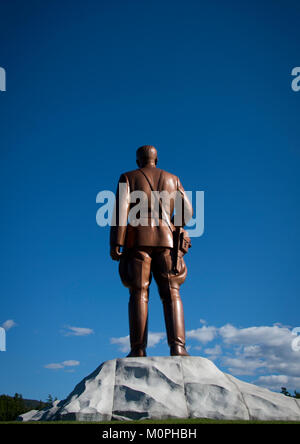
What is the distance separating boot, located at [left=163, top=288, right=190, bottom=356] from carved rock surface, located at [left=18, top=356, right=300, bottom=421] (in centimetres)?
40

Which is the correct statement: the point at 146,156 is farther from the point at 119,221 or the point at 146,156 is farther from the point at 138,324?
the point at 138,324

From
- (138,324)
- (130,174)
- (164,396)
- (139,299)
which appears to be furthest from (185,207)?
(164,396)

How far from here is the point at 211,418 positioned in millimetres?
5488

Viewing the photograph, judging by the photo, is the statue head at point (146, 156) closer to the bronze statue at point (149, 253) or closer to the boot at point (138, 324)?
the bronze statue at point (149, 253)

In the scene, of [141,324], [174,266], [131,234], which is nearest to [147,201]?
[131,234]

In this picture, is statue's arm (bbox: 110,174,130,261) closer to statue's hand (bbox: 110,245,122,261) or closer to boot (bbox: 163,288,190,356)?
statue's hand (bbox: 110,245,122,261)

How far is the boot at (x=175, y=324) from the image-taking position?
22.3 feet

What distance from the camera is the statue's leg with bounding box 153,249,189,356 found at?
22.5 feet

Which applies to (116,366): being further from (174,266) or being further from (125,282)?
(174,266)

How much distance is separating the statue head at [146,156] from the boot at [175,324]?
105 inches

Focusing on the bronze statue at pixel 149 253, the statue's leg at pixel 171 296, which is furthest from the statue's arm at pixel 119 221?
the statue's leg at pixel 171 296
